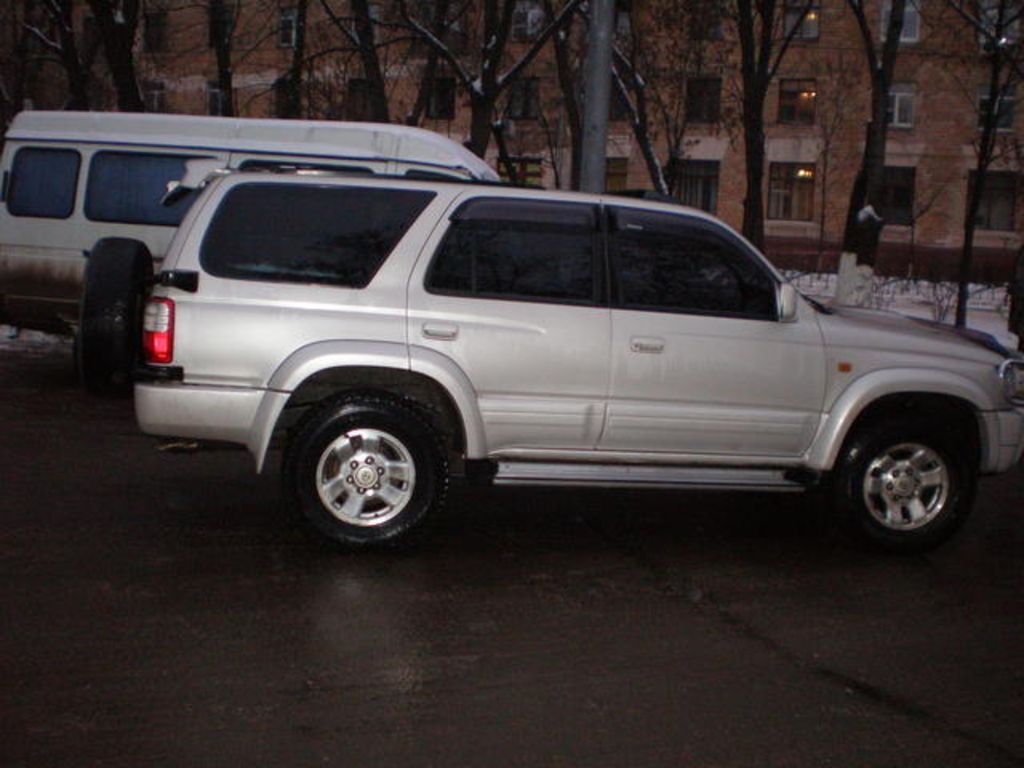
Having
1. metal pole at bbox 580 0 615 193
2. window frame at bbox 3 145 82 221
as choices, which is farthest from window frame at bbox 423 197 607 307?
window frame at bbox 3 145 82 221

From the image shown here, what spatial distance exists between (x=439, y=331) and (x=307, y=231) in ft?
2.81

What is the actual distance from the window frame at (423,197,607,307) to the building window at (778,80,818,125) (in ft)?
128

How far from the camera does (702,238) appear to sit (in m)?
6.77

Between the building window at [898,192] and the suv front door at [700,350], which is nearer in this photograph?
the suv front door at [700,350]

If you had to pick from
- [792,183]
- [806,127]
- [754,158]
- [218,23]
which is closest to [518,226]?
[754,158]

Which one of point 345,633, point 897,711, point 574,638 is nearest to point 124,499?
point 345,633

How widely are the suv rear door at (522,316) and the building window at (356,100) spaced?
20.2 meters

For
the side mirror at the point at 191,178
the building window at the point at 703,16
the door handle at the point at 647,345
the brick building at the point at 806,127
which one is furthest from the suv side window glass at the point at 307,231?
the brick building at the point at 806,127

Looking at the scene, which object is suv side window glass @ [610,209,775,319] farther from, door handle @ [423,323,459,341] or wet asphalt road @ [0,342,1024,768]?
wet asphalt road @ [0,342,1024,768]

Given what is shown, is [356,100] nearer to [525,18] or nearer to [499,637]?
[525,18]

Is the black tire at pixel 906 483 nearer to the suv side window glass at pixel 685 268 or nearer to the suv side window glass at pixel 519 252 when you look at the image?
the suv side window glass at pixel 685 268

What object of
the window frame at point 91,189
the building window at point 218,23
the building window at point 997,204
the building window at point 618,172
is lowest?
the window frame at point 91,189

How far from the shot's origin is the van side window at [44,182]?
1314 centimetres

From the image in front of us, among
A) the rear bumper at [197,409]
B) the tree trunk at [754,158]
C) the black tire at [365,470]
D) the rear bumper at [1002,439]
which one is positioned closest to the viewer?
the rear bumper at [197,409]
